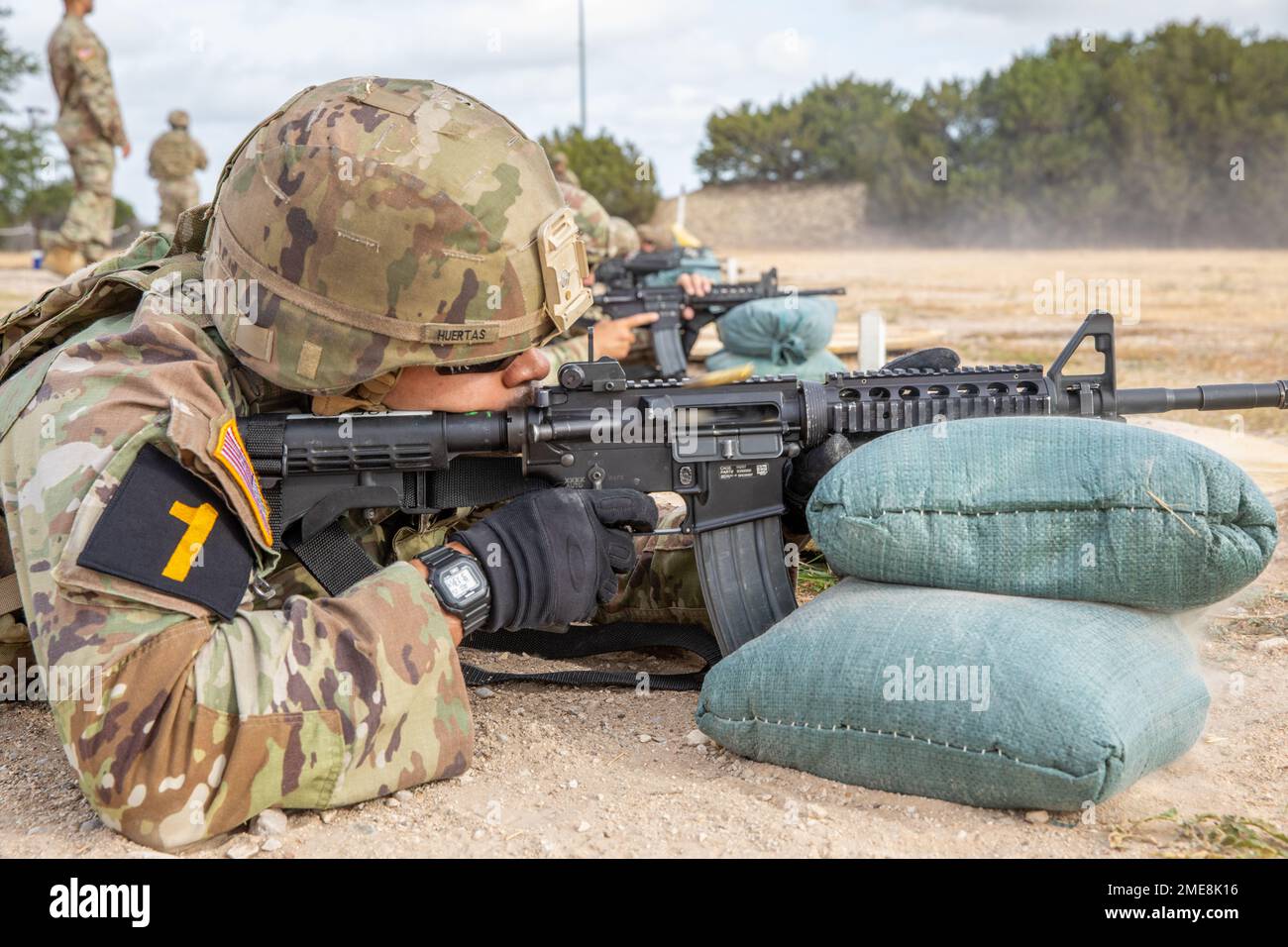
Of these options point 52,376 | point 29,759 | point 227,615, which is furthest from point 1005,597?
point 29,759

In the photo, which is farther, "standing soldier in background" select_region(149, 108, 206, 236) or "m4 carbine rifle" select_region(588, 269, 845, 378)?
"standing soldier in background" select_region(149, 108, 206, 236)

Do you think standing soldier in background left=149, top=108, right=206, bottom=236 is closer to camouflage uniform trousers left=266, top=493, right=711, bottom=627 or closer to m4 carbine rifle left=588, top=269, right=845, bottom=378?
m4 carbine rifle left=588, top=269, right=845, bottom=378

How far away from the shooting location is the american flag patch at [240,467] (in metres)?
2.22

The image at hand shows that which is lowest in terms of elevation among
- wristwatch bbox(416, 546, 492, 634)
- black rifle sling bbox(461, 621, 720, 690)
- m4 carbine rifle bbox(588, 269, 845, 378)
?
black rifle sling bbox(461, 621, 720, 690)

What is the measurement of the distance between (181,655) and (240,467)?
387mm

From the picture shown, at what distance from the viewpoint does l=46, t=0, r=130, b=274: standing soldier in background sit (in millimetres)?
12031

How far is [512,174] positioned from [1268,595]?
2.66m

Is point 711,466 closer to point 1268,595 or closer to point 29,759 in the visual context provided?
point 29,759

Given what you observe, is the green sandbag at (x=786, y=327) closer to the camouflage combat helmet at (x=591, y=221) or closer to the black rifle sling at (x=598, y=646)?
the camouflage combat helmet at (x=591, y=221)

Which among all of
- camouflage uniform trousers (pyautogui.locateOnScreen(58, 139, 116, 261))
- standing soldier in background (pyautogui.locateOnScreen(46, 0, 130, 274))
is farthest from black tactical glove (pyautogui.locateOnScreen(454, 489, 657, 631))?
camouflage uniform trousers (pyautogui.locateOnScreen(58, 139, 116, 261))

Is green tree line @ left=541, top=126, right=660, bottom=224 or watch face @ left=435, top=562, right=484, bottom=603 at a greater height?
green tree line @ left=541, top=126, right=660, bottom=224

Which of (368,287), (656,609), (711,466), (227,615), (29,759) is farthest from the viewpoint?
(656,609)

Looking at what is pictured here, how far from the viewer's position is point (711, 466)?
296 cm

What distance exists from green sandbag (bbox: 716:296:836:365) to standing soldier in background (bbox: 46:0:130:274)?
7.78 metres
